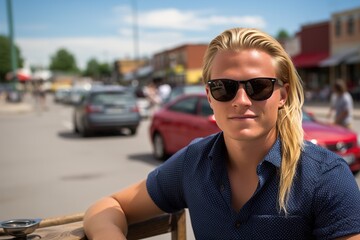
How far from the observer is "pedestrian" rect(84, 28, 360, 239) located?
1.62m

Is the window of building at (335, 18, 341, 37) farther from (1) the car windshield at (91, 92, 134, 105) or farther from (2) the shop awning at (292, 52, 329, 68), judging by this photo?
(1) the car windshield at (91, 92, 134, 105)

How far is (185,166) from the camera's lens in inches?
81.3

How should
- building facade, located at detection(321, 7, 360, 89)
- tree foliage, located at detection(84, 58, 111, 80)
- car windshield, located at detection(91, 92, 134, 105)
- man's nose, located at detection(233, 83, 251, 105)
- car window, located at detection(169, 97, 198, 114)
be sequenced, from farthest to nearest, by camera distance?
1. tree foliage, located at detection(84, 58, 111, 80)
2. building facade, located at detection(321, 7, 360, 89)
3. car windshield, located at detection(91, 92, 134, 105)
4. car window, located at detection(169, 97, 198, 114)
5. man's nose, located at detection(233, 83, 251, 105)

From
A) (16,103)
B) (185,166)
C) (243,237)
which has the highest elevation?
(185,166)

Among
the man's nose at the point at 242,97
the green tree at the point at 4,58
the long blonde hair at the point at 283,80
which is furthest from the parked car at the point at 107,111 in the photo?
the green tree at the point at 4,58

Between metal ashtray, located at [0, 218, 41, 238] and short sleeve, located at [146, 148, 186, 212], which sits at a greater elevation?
short sleeve, located at [146, 148, 186, 212]

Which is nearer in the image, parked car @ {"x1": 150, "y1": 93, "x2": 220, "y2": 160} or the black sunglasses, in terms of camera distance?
the black sunglasses

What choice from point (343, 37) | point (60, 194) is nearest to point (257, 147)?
point (60, 194)

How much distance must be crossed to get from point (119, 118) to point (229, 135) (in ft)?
41.8

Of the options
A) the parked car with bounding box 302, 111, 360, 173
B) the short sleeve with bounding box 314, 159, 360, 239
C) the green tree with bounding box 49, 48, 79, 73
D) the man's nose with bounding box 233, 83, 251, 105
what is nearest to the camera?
the short sleeve with bounding box 314, 159, 360, 239

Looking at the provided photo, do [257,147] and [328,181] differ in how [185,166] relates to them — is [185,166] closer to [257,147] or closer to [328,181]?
[257,147]

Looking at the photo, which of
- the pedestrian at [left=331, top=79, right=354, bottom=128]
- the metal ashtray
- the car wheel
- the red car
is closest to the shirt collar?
the metal ashtray

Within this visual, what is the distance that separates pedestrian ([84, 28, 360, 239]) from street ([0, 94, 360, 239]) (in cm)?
279

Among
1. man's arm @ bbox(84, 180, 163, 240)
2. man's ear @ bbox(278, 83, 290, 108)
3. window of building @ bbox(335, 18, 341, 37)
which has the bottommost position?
man's arm @ bbox(84, 180, 163, 240)
